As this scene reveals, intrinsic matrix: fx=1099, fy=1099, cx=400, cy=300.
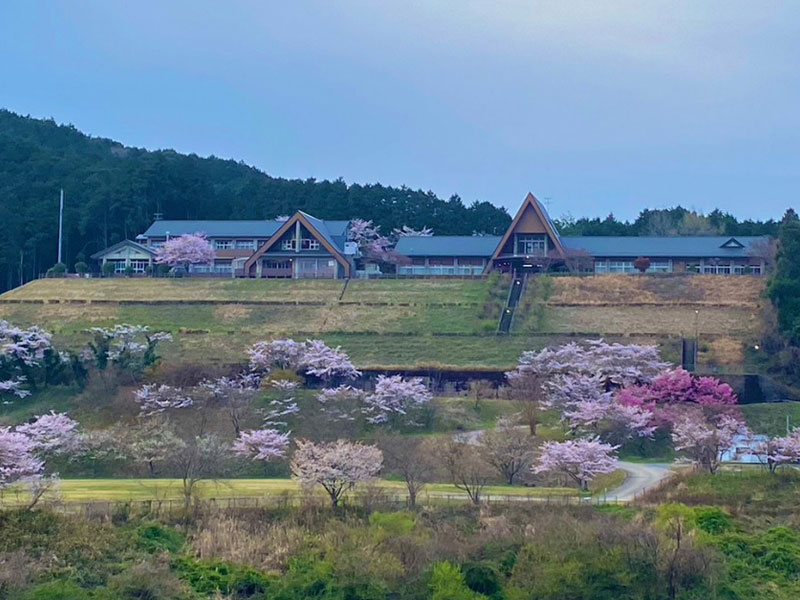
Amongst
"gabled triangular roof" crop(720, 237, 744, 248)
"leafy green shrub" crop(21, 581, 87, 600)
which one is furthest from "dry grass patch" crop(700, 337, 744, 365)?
"leafy green shrub" crop(21, 581, 87, 600)

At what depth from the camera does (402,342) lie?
39.8 meters

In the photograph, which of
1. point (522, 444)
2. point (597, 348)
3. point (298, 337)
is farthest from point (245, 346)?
point (522, 444)

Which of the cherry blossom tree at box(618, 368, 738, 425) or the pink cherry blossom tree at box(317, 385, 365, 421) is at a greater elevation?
the cherry blossom tree at box(618, 368, 738, 425)

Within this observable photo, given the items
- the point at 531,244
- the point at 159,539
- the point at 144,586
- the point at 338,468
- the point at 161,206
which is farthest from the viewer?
the point at 161,206

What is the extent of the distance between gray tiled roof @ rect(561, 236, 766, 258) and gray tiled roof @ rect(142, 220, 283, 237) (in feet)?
53.7

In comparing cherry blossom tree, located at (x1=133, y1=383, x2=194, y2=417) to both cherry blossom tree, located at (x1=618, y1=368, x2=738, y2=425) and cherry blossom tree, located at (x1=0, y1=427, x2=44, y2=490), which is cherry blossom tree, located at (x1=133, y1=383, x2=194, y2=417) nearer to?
cherry blossom tree, located at (x1=0, y1=427, x2=44, y2=490)

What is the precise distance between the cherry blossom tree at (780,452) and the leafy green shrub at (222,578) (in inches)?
472

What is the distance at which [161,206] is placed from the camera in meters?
68.4

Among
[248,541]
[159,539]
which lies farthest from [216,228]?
[248,541]

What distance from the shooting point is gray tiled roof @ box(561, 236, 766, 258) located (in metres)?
53.2

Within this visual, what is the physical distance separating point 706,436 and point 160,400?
1464 centimetres

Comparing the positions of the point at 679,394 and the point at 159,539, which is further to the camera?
the point at 679,394

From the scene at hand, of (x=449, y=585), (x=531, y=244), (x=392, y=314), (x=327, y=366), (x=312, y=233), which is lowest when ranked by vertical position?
(x=449, y=585)

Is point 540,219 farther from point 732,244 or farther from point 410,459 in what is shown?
point 410,459
